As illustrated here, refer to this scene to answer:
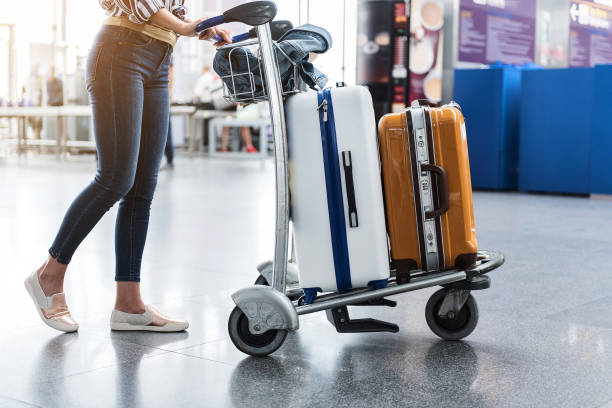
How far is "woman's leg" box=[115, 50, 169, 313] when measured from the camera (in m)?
2.38

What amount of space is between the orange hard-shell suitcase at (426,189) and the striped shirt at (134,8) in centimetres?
67

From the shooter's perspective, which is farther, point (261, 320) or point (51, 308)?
point (51, 308)

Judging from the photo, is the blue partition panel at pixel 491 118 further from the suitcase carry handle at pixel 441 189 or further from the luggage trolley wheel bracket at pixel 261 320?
the luggage trolley wheel bracket at pixel 261 320

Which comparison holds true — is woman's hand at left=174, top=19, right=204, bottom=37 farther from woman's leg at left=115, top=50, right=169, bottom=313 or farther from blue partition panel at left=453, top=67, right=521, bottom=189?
blue partition panel at left=453, top=67, right=521, bottom=189

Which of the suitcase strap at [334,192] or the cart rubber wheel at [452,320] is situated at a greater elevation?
the suitcase strap at [334,192]

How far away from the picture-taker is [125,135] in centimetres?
224

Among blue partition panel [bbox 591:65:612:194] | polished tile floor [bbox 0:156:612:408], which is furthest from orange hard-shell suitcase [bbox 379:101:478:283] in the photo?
blue partition panel [bbox 591:65:612:194]

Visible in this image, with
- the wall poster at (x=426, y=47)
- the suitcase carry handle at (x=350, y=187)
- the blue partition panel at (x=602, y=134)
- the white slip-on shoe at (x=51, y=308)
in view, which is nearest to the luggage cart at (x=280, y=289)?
the suitcase carry handle at (x=350, y=187)

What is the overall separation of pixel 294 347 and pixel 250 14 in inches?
34.8

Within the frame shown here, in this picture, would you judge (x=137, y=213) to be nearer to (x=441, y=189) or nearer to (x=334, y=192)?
(x=334, y=192)

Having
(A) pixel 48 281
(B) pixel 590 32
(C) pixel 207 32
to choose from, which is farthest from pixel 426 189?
(B) pixel 590 32

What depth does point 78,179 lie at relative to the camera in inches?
341

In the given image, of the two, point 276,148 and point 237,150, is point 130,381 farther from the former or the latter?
point 237,150

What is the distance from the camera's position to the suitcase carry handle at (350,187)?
2.06 meters
